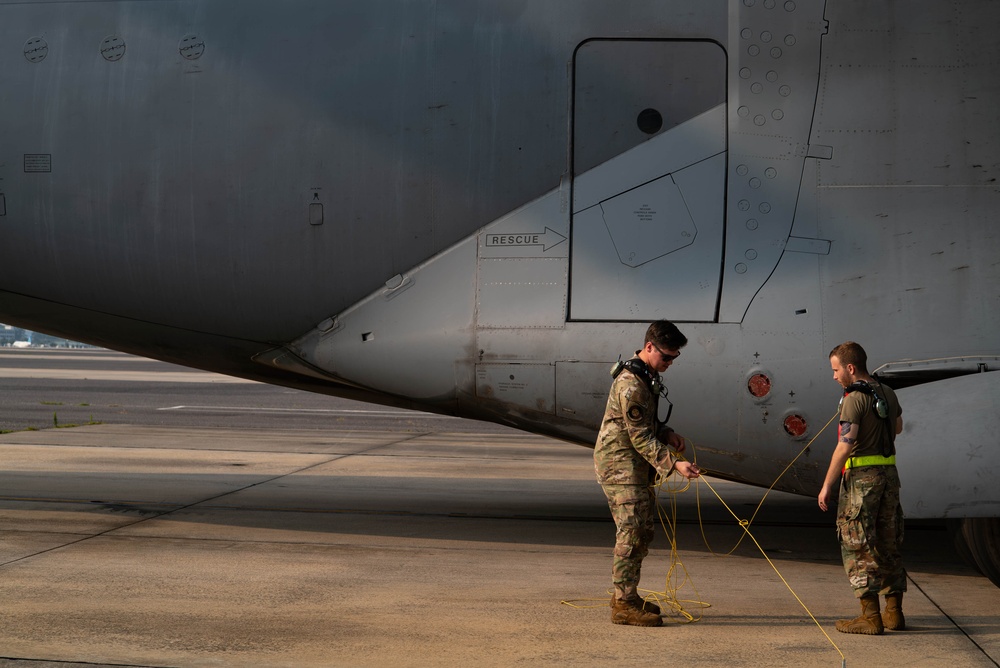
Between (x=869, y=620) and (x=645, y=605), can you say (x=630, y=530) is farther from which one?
A: (x=869, y=620)

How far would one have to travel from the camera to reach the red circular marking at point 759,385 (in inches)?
278

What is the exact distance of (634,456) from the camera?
596 centimetres

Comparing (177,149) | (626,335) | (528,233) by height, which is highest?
(177,149)

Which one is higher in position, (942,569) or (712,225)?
(712,225)

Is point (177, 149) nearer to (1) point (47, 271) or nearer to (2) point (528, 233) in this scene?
(1) point (47, 271)

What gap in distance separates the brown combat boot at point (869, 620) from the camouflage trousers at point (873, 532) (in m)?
0.06

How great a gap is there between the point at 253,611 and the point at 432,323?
238 cm

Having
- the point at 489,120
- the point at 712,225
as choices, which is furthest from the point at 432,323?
the point at 712,225

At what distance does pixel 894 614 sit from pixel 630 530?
1.59 metres

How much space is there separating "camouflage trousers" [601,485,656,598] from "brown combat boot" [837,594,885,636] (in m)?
1.25

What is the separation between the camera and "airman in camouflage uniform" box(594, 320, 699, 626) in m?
5.84

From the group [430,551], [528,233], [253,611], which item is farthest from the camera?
[430,551]

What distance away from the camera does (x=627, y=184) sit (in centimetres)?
734

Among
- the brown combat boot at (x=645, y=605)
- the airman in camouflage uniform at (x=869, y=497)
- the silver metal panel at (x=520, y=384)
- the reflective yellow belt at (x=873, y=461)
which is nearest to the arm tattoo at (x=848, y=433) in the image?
the airman in camouflage uniform at (x=869, y=497)
